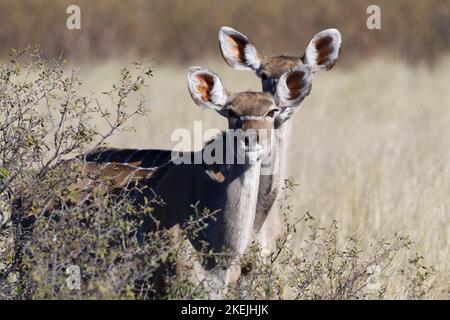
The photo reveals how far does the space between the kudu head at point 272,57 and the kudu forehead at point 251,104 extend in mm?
1448

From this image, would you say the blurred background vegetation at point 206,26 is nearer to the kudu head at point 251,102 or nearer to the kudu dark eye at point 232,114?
the kudu head at point 251,102

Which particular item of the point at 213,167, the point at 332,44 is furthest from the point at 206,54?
the point at 213,167

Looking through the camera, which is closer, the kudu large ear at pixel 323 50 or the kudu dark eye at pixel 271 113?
the kudu dark eye at pixel 271 113

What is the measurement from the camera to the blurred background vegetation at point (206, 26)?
20.6 m

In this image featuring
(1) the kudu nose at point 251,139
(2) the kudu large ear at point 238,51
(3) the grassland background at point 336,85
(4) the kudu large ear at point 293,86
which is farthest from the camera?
(3) the grassland background at point 336,85

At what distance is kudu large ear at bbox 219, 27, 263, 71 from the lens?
724cm

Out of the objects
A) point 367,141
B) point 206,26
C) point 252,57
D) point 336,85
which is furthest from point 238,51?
point 206,26

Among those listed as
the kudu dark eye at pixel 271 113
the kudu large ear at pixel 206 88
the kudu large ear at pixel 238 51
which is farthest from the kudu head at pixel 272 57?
the kudu dark eye at pixel 271 113

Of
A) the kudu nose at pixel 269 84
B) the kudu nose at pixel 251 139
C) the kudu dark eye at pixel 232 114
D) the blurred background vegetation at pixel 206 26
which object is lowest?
the kudu nose at pixel 251 139

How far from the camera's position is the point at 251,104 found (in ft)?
17.8

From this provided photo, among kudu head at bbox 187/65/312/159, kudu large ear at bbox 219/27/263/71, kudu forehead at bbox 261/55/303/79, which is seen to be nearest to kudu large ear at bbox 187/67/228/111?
kudu head at bbox 187/65/312/159

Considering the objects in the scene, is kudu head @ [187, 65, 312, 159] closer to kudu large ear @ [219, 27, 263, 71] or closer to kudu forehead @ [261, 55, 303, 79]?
kudu forehead @ [261, 55, 303, 79]

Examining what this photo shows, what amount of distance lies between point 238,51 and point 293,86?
1596mm
